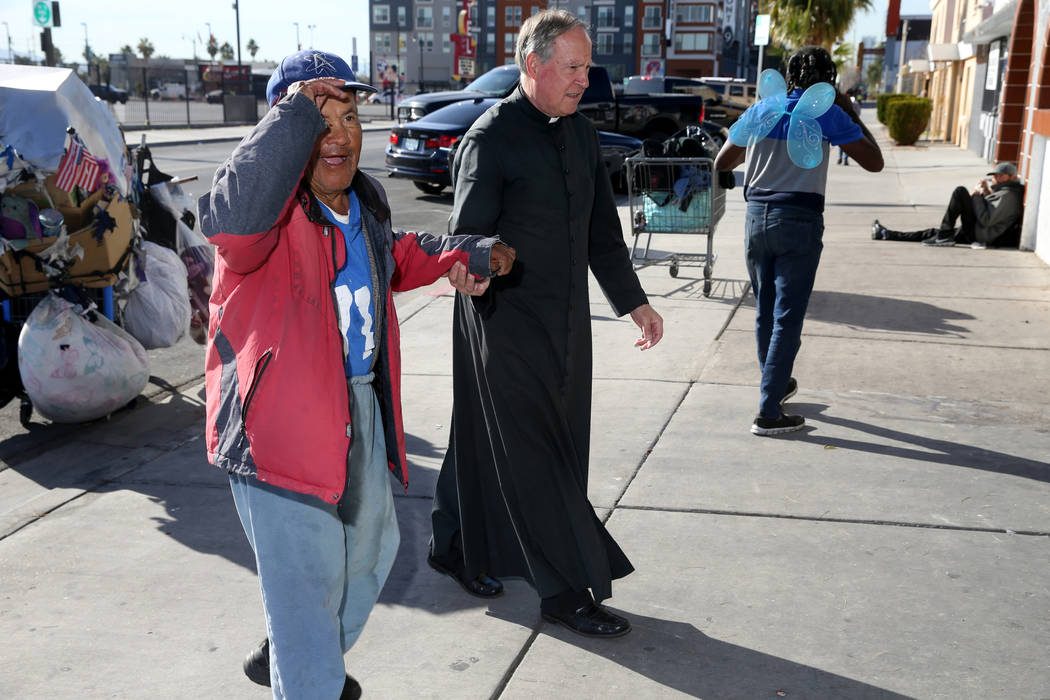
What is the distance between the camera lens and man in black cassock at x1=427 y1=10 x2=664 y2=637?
3.25 meters

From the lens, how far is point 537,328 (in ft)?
10.9

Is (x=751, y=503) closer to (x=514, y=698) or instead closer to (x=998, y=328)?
(x=514, y=698)

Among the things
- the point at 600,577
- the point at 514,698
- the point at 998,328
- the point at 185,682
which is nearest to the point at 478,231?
the point at 600,577

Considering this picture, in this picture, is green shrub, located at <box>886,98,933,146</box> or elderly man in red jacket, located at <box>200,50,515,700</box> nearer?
elderly man in red jacket, located at <box>200,50,515,700</box>

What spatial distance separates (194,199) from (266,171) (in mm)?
10510

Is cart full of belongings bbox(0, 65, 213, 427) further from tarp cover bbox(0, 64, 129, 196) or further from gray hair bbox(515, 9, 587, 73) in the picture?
gray hair bbox(515, 9, 587, 73)

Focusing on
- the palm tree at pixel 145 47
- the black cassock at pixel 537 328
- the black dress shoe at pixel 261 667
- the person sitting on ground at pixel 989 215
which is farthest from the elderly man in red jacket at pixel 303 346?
the palm tree at pixel 145 47

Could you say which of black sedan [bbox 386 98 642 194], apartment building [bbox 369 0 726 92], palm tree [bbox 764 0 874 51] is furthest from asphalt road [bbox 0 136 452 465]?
apartment building [bbox 369 0 726 92]

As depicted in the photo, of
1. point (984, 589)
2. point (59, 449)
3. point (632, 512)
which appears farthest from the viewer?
point (59, 449)

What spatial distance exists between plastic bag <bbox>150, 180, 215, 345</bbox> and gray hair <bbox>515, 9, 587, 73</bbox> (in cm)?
358

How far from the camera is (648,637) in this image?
3.37 meters

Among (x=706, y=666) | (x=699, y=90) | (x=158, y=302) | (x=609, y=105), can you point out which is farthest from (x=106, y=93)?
(x=706, y=666)

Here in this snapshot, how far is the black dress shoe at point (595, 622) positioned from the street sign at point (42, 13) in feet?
74.3

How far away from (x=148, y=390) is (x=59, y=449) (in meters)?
1.09
